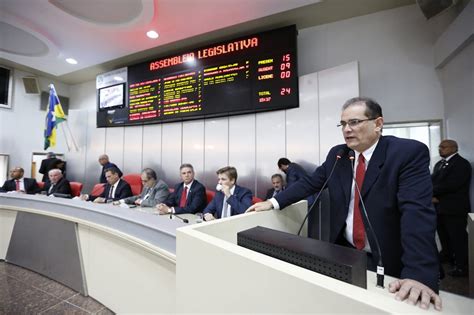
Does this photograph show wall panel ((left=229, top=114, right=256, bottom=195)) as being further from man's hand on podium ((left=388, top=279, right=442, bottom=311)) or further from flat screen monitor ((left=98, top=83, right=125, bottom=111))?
man's hand on podium ((left=388, top=279, right=442, bottom=311))

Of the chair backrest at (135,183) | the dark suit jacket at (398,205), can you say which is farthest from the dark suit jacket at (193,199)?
the dark suit jacket at (398,205)

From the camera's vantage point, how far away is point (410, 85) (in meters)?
2.84

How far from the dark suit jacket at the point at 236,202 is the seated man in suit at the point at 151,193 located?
39.1 inches

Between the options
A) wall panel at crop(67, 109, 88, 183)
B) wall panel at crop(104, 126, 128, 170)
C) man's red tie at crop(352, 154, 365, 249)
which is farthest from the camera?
wall panel at crop(67, 109, 88, 183)

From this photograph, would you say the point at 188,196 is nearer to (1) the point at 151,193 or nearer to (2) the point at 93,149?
(1) the point at 151,193

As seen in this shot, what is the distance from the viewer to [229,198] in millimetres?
2156

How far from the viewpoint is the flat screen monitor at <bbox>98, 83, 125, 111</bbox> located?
434 cm

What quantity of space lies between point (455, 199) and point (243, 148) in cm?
275

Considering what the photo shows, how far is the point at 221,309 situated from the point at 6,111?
7488 millimetres

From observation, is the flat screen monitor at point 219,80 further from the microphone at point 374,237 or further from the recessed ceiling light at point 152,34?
the microphone at point 374,237

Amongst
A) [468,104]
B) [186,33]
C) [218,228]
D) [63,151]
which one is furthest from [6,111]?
[468,104]

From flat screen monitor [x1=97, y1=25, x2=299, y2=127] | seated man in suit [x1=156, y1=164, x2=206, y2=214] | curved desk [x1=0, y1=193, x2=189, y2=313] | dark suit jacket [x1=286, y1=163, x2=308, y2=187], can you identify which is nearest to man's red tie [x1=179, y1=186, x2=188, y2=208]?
seated man in suit [x1=156, y1=164, x2=206, y2=214]

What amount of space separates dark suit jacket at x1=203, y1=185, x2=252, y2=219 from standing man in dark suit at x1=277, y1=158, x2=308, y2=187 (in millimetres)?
759

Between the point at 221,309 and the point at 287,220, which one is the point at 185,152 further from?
the point at 221,309
